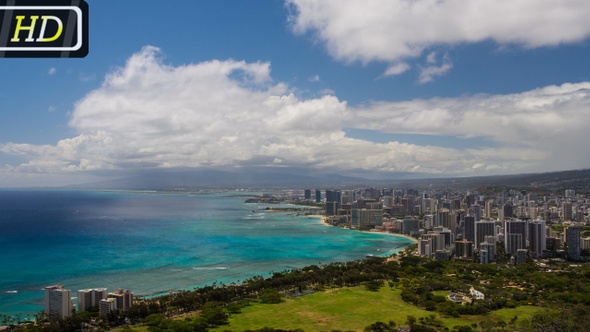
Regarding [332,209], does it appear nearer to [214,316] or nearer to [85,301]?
[214,316]

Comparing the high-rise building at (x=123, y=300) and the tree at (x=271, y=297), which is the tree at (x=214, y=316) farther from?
the high-rise building at (x=123, y=300)

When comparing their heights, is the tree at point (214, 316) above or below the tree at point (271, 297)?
above

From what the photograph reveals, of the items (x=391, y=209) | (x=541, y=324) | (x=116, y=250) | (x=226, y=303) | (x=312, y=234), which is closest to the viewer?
(x=541, y=324)

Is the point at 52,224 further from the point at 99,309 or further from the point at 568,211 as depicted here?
the point at 568,211

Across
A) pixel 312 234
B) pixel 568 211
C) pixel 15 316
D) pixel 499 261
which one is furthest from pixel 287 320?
pixel 568 211

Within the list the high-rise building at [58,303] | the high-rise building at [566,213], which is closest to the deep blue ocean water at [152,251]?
the high-rise building at [58,303]
